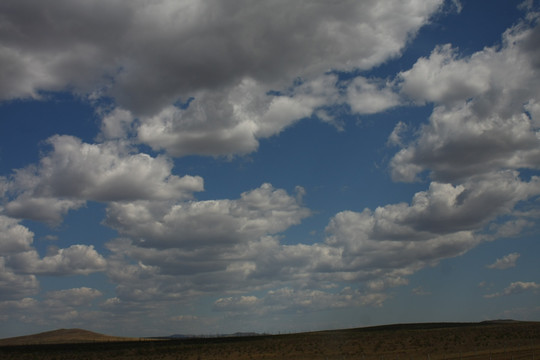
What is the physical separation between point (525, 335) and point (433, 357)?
39.1m

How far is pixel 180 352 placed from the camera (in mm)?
99500

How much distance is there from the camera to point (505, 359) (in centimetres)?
6234

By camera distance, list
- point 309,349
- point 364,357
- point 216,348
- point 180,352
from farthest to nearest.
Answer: point 216,348 → point 180,352 → point 309,349 → point 364,357

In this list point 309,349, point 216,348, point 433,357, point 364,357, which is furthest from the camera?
point 216,348

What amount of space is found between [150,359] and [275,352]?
23.0m

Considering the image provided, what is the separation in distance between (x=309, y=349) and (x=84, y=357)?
144ft

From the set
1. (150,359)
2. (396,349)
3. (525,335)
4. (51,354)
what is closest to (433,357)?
(396,349)

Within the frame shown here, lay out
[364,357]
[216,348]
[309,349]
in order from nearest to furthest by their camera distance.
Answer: [364,357], [309,349], [216,348]

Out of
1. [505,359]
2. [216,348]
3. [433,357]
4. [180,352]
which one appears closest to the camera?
[505,359]

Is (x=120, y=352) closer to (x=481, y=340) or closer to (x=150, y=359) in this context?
(x=150, y=359)

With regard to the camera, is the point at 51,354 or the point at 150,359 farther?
the point at 51,354

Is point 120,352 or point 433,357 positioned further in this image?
point 120,352

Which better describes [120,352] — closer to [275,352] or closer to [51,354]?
[51,354]

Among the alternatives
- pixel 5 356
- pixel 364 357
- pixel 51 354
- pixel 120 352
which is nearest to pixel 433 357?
pixel 364 357
